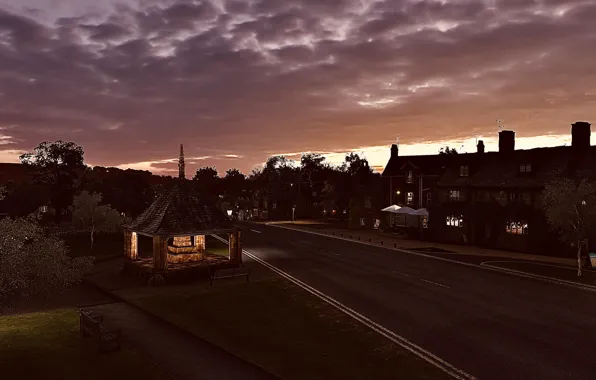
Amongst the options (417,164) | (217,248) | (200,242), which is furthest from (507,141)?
(200,242)

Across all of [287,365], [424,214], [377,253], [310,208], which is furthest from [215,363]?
[310,208]

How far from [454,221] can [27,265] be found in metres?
45.5

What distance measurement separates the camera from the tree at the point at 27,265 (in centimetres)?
1447

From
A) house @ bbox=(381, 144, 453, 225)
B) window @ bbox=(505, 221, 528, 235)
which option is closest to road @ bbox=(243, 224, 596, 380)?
window @ bbox=(505, 221, 528, 235)

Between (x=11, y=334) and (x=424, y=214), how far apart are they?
48.3 meters

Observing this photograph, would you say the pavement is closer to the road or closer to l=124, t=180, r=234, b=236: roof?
the road

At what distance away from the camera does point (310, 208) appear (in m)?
102

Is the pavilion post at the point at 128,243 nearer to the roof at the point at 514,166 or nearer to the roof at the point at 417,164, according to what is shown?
the roof at the point at 514,166

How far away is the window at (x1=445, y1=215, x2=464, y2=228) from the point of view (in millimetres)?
50344

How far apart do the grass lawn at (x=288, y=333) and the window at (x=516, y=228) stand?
29085 mm

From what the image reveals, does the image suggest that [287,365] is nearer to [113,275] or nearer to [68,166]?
[113,275]

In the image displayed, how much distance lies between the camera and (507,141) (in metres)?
53.0

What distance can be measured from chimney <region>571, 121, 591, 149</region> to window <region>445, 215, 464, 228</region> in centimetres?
1390

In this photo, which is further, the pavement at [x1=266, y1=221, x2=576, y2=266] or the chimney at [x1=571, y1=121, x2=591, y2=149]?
the chimney at [x1=571, y1=121, x2=591, y2=149]
